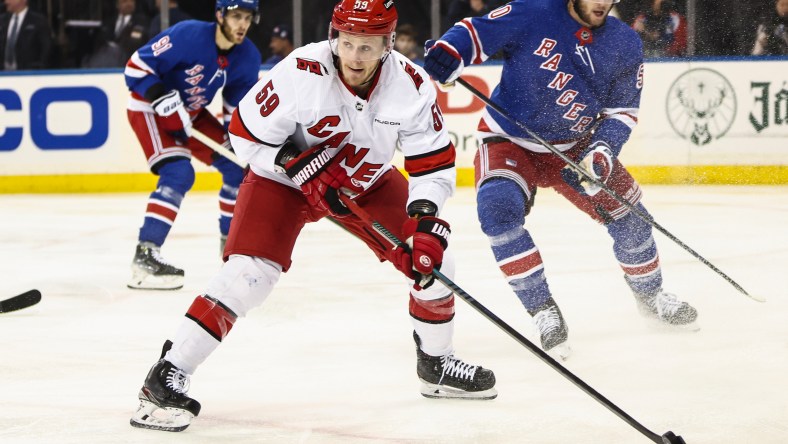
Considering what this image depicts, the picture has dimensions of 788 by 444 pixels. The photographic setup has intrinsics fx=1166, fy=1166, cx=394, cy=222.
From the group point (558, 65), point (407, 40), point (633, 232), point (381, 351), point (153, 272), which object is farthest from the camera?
point (407, 40)

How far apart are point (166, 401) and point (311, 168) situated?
607 millimetres

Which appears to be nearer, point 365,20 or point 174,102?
point 365,20

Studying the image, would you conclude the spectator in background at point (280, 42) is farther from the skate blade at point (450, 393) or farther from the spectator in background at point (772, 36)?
the skate blade at point (450, 393)

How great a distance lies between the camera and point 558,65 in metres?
3.50

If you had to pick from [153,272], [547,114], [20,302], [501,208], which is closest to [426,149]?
[501,208]

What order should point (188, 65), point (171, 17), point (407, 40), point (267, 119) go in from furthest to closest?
point (171, 17) < point (407, 40) < point (188, 65) < point (267, 119)

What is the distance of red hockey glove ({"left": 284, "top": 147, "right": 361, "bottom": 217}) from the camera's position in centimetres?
263

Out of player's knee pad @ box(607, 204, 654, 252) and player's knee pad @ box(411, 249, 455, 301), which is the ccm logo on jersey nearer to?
player's knee pad @ box(411, 249, 455, 301)

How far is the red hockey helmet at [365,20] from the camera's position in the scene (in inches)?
99.2

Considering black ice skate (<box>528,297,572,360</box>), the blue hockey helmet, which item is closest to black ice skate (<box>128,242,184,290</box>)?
the blue hockey helmet

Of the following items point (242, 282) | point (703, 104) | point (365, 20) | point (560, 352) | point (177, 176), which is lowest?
point (703, 104)

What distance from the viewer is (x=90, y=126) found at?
773cm

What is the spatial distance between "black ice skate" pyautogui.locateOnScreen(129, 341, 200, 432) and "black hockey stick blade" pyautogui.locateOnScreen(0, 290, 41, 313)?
1473 millimetres

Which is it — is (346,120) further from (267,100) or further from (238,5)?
(238,5)
